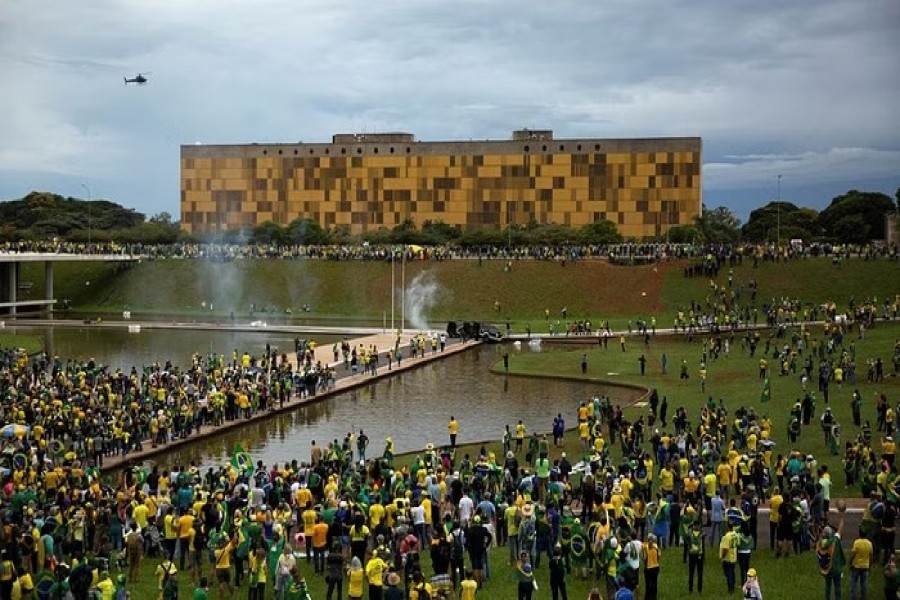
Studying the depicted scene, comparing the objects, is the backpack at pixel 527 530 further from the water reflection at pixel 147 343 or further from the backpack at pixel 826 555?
the water reflection at pixel 147 343

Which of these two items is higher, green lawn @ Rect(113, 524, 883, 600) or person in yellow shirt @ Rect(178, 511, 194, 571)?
person in yellow shirt @ Rect(178, 511, 194, 571)

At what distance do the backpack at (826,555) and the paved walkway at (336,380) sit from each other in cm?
1902

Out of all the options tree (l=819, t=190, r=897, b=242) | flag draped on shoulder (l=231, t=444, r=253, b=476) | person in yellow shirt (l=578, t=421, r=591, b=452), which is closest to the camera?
flag draped on shoulder (l=231, t=444, r=253, b=476)

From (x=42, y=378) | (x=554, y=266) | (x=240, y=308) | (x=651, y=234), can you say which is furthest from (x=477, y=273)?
(x=42, y=378)

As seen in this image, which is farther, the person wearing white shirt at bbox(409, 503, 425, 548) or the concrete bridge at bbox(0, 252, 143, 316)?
the concrete bridge at bbox(0, 252, 143, 316)

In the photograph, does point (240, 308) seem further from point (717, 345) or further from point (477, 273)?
point (717, 345)

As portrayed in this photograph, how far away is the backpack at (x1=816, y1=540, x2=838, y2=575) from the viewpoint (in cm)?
1563

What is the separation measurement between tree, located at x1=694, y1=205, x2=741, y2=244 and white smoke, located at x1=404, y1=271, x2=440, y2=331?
101 feet

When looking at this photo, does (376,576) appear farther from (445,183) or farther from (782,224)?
(782,224)

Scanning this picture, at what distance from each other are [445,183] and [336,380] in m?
75.5

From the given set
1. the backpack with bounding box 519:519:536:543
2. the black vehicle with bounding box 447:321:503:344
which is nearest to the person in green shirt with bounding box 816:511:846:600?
the backpack with bounding box 519:519:536:543

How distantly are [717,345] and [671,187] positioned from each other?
65.3m

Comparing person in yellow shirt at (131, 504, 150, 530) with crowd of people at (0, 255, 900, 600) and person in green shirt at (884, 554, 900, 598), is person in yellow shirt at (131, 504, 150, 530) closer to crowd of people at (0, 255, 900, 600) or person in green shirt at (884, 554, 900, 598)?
Answer: crowd of people at (0, 255, 900, 600)

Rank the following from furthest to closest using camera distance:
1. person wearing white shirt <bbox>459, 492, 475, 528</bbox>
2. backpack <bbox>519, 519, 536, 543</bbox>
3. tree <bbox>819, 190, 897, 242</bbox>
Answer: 1. tree <bbox>819, 190, 897, 242</bbox>
2. person wearing white shirt <bbox>459, 492, 475, 528</bbox>
3. backpack <bbox>519, 519, 536, 543</bbox>
